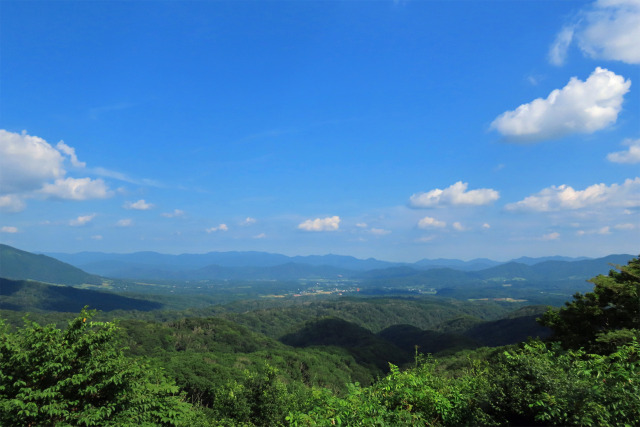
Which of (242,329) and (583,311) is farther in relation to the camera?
(242,329)

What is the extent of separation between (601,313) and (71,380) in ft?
98.0

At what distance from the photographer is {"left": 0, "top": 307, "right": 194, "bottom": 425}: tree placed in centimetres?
1010

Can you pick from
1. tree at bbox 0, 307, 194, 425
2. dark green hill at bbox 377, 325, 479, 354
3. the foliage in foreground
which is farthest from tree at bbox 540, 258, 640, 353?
dark green hill at bbox 377, 325, 479, 354

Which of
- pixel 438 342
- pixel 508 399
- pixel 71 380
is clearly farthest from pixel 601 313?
pixel 438 342

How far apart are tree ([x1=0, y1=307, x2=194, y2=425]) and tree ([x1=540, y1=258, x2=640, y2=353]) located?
23.5m

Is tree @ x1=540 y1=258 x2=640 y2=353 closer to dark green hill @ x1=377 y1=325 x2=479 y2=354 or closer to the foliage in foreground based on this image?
the foliage in foreground

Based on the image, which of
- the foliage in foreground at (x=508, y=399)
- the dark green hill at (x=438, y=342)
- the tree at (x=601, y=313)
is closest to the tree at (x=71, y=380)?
the foliage in foreground at (x=508, y=399)

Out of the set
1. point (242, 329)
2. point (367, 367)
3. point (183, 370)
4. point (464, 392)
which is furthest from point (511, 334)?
point (464, 392)

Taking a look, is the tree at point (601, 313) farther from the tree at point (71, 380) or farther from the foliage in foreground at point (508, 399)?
the tree at point (71, 380)

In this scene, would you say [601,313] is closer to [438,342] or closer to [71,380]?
[71,380]

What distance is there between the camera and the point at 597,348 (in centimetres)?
1966

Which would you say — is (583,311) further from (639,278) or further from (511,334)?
(511,334)

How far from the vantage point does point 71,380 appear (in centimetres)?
Answer: 1052

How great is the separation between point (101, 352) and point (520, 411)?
1271 centimetres
